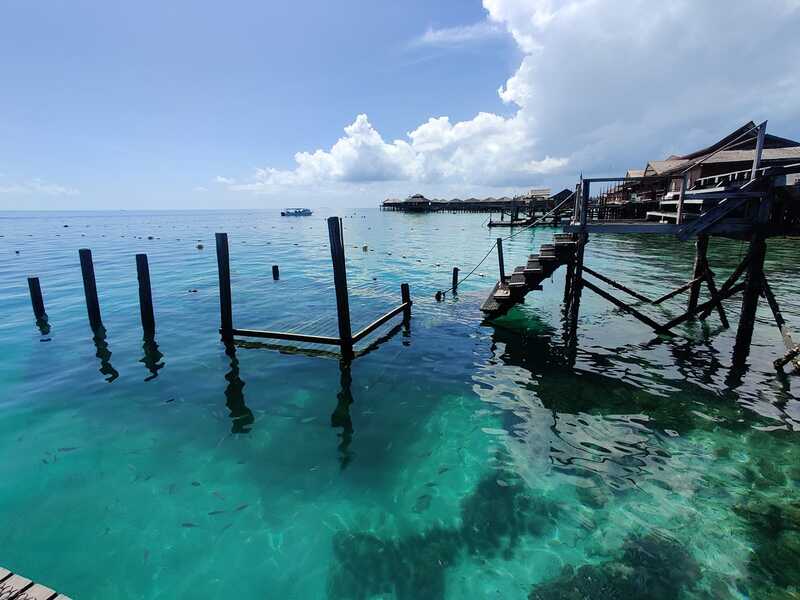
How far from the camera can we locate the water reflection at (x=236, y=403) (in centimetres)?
923

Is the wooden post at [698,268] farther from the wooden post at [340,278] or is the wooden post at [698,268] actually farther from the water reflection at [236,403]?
the water reflection at [236,403]

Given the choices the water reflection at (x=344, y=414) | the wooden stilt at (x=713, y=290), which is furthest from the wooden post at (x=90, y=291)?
the wooden stilt at (x=713, y=290)

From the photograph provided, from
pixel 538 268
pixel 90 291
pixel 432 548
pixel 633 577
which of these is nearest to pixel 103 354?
pixel 90 291

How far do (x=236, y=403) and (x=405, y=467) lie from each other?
5.08m

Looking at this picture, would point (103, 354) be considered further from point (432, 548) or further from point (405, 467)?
point (432, 548)

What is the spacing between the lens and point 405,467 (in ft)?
25.7

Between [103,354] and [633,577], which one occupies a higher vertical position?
[103,354]

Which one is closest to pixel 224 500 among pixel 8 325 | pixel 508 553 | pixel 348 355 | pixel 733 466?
pixel 508 553

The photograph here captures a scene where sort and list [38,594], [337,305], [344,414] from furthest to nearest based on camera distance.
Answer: [337,305]
[344,414]
[38,594]

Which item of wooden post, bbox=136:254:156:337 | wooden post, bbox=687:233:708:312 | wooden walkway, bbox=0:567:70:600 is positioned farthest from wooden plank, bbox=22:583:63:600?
wooden post, bbox=687:233:708:312

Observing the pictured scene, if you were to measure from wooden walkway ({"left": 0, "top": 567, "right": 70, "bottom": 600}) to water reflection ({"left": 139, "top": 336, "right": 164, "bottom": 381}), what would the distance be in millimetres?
8310

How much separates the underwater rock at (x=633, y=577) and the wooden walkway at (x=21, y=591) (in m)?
5.60

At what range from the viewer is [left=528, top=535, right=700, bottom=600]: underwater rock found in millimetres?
5215

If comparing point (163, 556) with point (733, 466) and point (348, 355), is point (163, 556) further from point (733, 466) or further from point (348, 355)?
point (733, 466)
